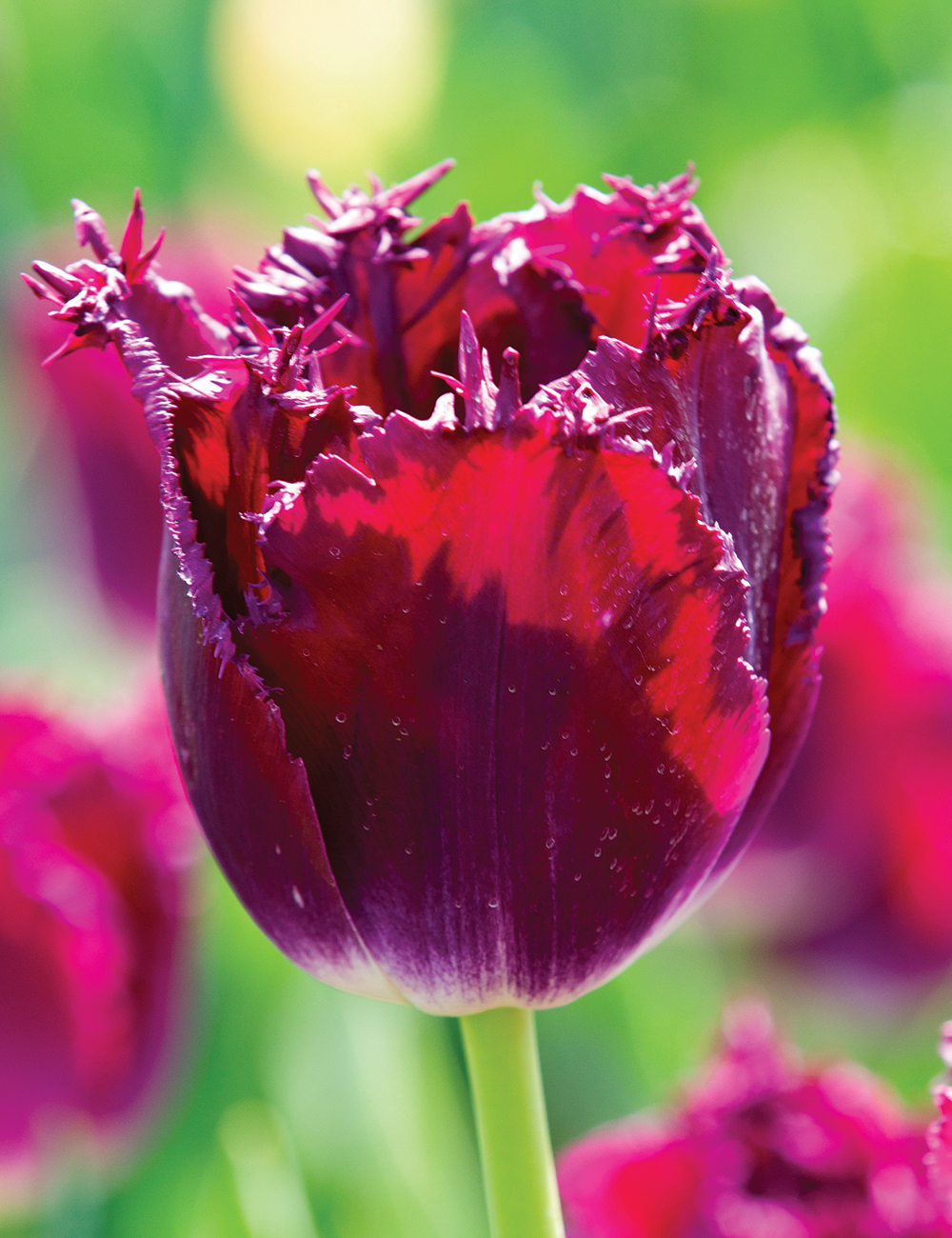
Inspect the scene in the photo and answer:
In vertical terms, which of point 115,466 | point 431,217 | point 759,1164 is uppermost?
point 431,217

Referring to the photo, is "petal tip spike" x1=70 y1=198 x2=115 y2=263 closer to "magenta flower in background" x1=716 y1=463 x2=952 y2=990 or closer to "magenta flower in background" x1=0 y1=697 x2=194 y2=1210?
"magenta flower in background" x1=0 y1=697 x2=194 y2=1210

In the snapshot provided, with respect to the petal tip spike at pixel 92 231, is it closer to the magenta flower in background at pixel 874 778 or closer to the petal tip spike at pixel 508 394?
the petal tip spike at pixel 508 394

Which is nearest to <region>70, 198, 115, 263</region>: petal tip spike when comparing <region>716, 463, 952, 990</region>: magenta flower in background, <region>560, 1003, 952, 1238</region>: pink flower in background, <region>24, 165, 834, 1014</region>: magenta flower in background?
<region>24, 165, 834, 1014</region>: magenta flower in background

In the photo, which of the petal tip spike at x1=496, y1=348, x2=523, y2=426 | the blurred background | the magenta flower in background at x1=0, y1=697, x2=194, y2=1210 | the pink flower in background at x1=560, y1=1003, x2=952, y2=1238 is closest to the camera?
the petal tip spike at x1=496, y1=348, x2=523, y2=426

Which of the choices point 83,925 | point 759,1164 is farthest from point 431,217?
point 759,1164

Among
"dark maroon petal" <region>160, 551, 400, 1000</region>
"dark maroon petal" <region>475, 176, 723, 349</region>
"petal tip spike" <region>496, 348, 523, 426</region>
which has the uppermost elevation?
"dark maroon petal" <region>475, 176, 723, 349</region>

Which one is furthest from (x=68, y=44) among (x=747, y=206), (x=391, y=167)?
(x=747, y=206)

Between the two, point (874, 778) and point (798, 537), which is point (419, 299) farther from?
point (874, 778)
